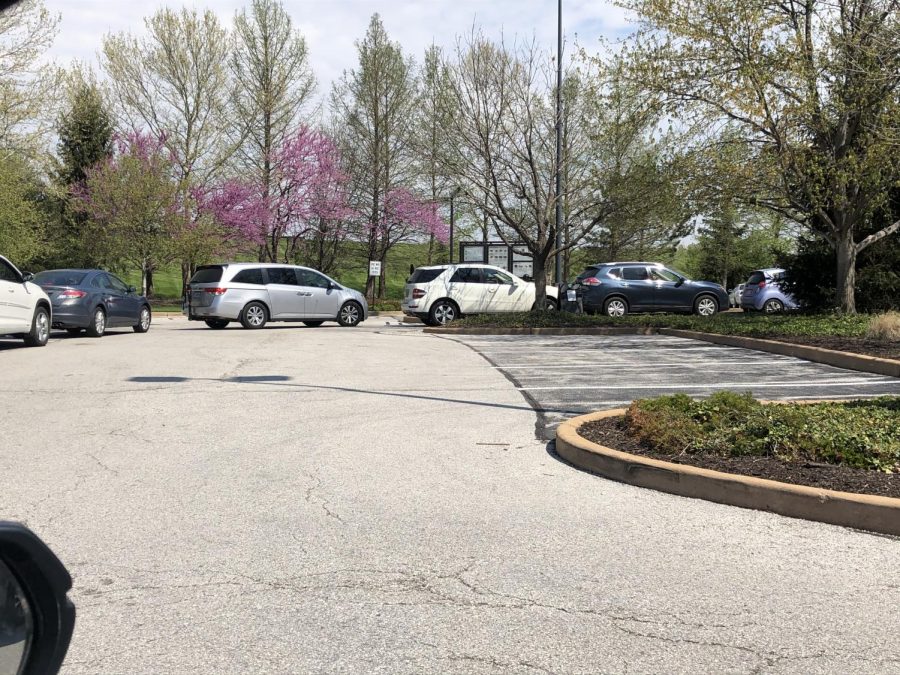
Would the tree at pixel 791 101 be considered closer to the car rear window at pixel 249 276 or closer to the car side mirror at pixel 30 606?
the car rear window at pixel 249 276

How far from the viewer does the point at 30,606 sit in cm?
142

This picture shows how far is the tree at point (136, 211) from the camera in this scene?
37125mm

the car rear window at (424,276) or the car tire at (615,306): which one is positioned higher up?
the car rear window at (424,276)

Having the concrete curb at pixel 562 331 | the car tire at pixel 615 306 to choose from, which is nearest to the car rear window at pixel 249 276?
the concrete curb at pixel 562 331

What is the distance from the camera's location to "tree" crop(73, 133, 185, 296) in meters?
37.1

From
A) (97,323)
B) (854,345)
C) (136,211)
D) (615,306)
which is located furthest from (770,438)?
(136,211)

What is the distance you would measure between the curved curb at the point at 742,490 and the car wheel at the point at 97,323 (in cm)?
1367

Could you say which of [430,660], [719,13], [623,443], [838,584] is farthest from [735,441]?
[719,13]

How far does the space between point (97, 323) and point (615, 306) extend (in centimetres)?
1469

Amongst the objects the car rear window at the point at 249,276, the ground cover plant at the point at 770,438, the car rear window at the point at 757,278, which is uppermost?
the car rear window at the point at 757,278

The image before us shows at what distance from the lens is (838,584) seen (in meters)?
3.87

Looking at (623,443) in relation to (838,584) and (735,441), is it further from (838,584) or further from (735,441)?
(838,584)

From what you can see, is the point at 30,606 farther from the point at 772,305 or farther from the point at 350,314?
the point at 772,305

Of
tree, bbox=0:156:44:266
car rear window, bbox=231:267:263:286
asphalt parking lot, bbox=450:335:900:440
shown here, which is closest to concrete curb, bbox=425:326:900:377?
asphalt parking lot, bbox=450:335:900:440
